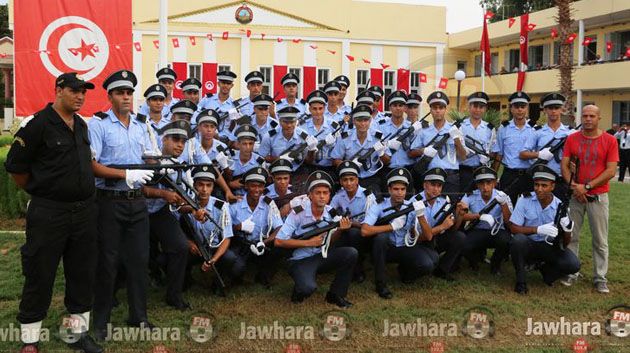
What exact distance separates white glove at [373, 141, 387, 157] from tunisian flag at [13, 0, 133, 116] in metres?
5.00

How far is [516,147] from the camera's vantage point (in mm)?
7391

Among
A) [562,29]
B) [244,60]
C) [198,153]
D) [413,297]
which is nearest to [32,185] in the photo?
[198,153]

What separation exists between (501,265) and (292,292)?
2799 mm

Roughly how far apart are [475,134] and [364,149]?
4.93ft

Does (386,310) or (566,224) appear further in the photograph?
(566,224)

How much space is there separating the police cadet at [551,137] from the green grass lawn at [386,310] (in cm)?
132

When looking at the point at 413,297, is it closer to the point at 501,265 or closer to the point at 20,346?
the point at 501,265

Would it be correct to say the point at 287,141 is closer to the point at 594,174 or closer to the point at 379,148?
the point at 379,148

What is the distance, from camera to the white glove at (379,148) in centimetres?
730

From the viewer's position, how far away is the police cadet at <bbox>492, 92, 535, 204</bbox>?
7.35 meters

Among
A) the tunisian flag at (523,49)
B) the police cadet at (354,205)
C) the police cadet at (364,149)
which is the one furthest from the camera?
the tunisian flag at (523,49)

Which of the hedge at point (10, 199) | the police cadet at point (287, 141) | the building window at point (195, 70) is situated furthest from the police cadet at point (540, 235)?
the building window at point (195, 70)

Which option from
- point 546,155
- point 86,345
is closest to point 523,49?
point 546,155

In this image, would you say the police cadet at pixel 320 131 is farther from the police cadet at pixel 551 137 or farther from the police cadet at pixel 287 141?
the police cadet at pixel 551 137
